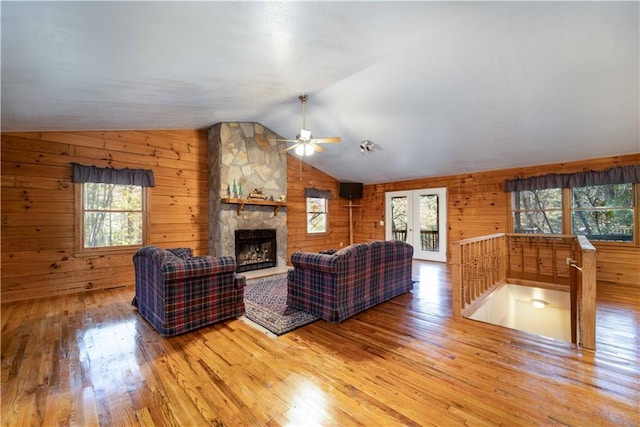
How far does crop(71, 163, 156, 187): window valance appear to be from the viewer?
4320 mm

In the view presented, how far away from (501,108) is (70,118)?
6.03m

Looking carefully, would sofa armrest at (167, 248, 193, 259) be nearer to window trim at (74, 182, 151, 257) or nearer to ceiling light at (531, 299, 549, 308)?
window trim at (74, 182, 151, 257)

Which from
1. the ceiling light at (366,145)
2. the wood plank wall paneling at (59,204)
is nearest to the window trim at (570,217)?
the ceiling light at (366,145)

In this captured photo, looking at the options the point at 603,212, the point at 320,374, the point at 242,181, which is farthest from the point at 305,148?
the point at 603,212

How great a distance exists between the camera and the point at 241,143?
5.69 metres

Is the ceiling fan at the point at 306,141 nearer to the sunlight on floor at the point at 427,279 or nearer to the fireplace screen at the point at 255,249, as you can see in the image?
the fireplace screen at the point at 255,249

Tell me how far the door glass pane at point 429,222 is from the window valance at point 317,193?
2574 mm

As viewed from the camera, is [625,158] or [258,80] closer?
[258,80]

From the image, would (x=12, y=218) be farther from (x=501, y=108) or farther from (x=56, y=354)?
(x=501, y=108)

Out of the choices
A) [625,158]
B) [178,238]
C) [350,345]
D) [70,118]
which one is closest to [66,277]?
[178,238]

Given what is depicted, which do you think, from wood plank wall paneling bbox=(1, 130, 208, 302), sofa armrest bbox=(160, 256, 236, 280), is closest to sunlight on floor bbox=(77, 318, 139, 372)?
sofa armrest bbox=(160, 256, 236, 280)

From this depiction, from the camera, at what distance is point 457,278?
3252 mm

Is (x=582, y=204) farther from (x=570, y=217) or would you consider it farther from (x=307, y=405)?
(x=307, y=405)

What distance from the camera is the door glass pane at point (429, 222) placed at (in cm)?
709
